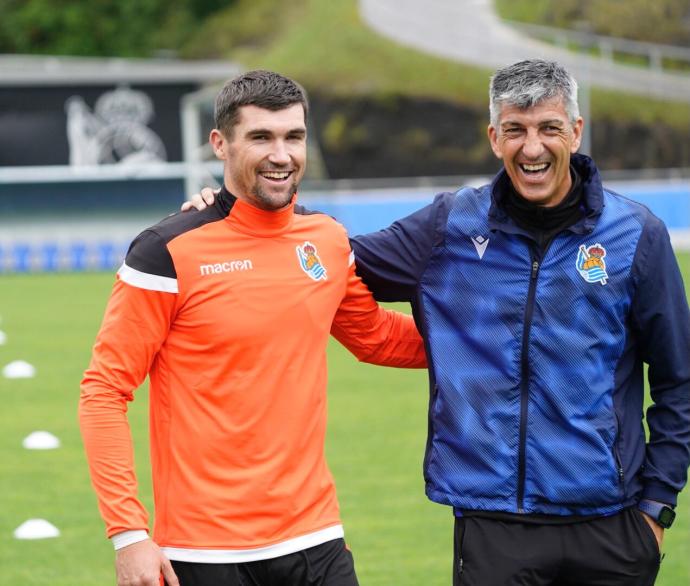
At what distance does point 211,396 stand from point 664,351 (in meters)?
1.34

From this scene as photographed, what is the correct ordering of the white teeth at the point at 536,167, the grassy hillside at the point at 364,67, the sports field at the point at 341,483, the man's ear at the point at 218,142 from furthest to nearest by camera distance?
the grassy hillside at the point at 364,67 → the sports field at the point at 341,483 → the man's ear at the point at 218,142 → the white teeth at the point at 536,167

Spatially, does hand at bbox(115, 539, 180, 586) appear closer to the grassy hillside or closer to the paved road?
the paved road

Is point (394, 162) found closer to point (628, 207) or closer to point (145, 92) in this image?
point (145, 92)

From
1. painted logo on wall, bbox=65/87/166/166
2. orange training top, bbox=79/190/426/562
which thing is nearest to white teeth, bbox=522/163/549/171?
orange training top, bbox=79/190/426/562

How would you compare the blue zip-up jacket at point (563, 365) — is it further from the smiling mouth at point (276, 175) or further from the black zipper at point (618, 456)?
the smiling mouth at point (276, 175)

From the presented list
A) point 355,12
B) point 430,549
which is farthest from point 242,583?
point 355,12

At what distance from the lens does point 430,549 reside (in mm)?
7449

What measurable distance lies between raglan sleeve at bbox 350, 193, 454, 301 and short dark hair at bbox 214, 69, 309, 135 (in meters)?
0.53

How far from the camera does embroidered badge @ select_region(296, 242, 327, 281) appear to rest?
414 cm

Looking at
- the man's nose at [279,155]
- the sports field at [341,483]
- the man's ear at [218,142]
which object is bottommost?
the sports field at [341,483]

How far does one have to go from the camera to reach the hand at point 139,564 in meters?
3.73

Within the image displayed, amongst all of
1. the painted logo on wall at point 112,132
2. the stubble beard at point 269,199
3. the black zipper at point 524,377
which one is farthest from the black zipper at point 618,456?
the painted logo on wall at point 112,132

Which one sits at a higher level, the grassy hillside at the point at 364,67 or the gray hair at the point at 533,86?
the grassy hillside at the point at 364,67

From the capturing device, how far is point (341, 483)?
894cm
